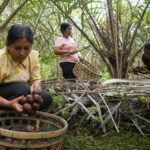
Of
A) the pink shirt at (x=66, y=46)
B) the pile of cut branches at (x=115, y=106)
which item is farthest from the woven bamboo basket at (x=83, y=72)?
the pile of cut branches at (x=115, y=106)

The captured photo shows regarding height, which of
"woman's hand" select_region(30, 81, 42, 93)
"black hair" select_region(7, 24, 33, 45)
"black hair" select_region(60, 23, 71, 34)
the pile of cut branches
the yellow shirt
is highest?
"black hair" select_region(60, 23, 71, 34)

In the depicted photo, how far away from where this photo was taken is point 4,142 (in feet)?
3.61

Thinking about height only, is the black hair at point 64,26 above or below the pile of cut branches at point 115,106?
above

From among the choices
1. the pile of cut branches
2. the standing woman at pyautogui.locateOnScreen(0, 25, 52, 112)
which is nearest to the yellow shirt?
the standing woman at pyautogui.locateOnScreen(0, 25, 52, 112)

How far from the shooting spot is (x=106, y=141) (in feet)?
5.08

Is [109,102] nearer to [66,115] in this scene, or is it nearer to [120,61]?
[66,115]

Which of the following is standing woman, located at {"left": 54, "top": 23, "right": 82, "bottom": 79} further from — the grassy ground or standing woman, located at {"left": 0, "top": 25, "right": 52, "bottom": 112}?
the grassy ground

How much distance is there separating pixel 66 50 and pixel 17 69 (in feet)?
5.40

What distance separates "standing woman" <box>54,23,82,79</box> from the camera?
10.7ft

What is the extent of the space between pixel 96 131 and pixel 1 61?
97 centimetres

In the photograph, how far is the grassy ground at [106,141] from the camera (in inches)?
57.0

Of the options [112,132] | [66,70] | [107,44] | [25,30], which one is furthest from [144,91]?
[66,70]

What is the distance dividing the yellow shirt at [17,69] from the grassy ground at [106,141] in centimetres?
64

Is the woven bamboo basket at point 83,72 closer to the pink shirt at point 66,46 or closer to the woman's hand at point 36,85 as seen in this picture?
the pink shirt at point 66,46
